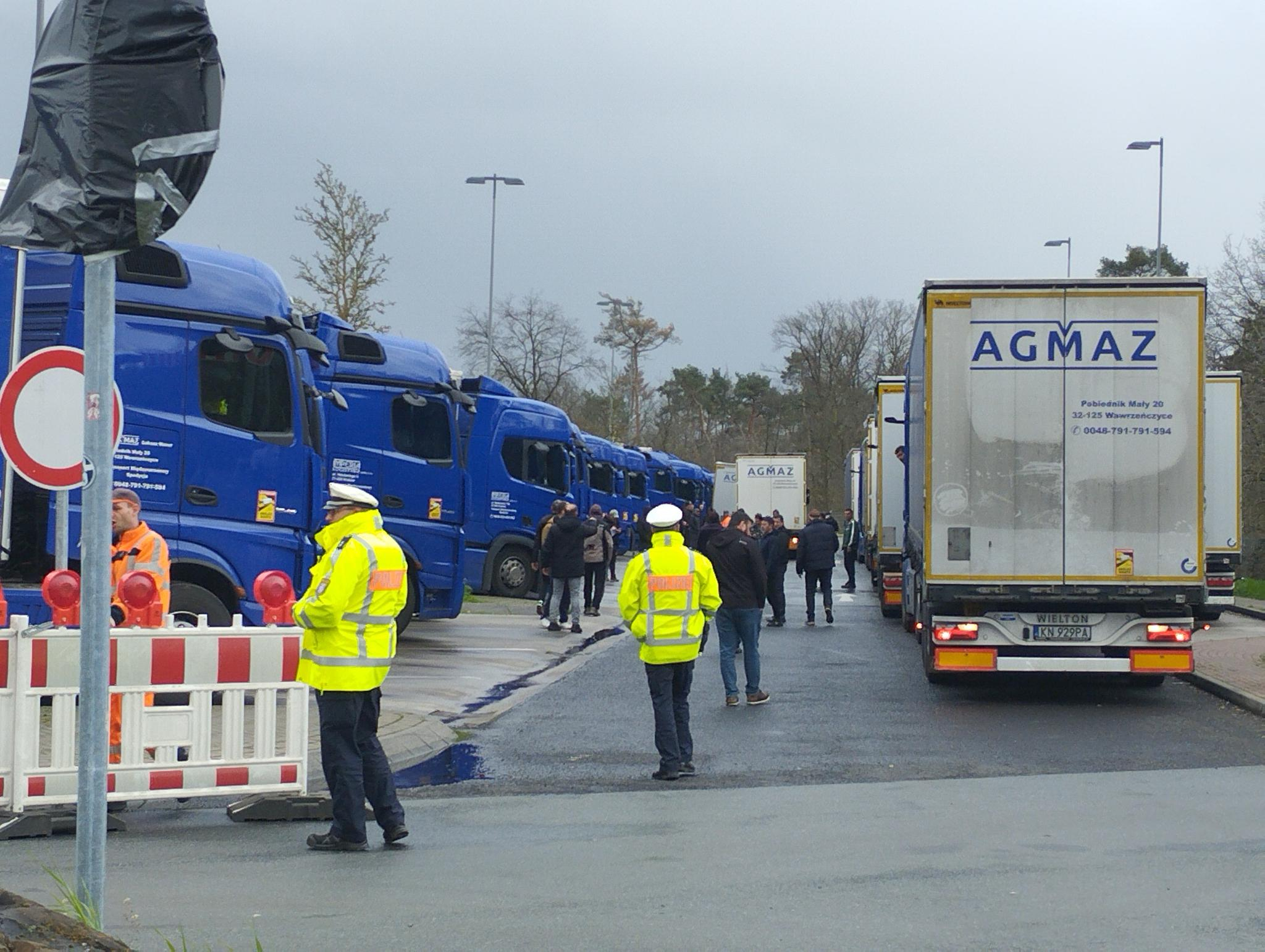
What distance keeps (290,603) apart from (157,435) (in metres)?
4.74

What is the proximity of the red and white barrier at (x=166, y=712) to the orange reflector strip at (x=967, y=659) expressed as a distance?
265 inches

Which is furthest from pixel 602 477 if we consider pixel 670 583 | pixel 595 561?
pixel 670 583

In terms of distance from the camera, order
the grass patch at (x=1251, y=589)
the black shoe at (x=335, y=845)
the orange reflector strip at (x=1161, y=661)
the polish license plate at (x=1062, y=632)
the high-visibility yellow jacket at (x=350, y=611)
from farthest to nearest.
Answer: the grass patch at (x=1251, y=589) → the polish license plate at (x=1062, y=632) → the orange reflector strip at (x=1161, y=661) → the black shoe at (x=335, y=845) → the high-visibility yellow jacket at (x=350, y=611)

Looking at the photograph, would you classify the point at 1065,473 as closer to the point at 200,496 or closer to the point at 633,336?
the point at 200,496

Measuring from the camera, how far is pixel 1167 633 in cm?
1333

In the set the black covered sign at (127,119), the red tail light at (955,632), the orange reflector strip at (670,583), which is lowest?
the red tail light at (955,632)

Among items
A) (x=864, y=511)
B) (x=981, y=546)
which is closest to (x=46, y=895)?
(x=981, y=546)

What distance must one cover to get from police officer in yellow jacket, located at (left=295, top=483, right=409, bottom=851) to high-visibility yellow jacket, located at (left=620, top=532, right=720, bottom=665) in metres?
2.70

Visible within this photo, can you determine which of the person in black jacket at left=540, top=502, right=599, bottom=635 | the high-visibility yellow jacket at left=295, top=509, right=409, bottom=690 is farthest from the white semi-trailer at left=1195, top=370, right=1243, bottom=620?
the high-visibility yellow jacket at left=295, top=509, right=409, bottom=690

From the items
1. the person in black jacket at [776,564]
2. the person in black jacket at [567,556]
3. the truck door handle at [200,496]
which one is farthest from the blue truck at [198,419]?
the person in black jacket at [776,564]

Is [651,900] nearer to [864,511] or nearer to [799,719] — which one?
[799,719]

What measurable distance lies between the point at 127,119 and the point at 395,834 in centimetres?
434

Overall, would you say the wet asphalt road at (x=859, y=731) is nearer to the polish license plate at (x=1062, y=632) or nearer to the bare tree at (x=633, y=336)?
the polish license plate at (x=1062, y=632)

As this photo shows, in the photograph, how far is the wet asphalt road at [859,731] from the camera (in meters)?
10.1
